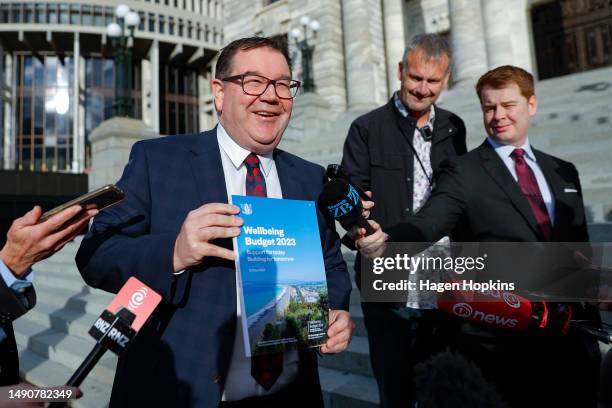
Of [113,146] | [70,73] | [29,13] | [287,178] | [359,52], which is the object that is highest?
[29,13]

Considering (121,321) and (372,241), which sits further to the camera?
(372,241)

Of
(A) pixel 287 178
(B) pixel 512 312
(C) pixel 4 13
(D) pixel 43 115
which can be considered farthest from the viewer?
(D) pixel 43 115

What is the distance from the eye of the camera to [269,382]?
1618mm

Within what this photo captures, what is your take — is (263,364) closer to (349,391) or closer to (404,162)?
(404,162)

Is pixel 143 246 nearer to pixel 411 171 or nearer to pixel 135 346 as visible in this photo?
pixel 135 346

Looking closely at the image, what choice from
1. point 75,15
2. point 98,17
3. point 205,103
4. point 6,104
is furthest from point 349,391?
point 6,104

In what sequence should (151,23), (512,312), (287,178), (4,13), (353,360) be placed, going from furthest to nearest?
(151,23), (4,13), (353,360), (287,178), (512,312)

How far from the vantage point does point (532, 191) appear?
6.93 feet

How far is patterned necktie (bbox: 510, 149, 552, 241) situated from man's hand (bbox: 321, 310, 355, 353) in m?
1.08

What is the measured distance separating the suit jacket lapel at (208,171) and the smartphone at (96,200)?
1.50 ft

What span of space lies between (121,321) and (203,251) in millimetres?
311

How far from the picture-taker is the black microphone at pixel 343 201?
66.4 inches

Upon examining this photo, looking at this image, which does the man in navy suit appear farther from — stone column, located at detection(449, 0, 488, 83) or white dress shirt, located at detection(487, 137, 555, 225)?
stone column, located at detection(449, 0, 488, 83)

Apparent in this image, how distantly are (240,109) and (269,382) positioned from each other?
3.65ft
